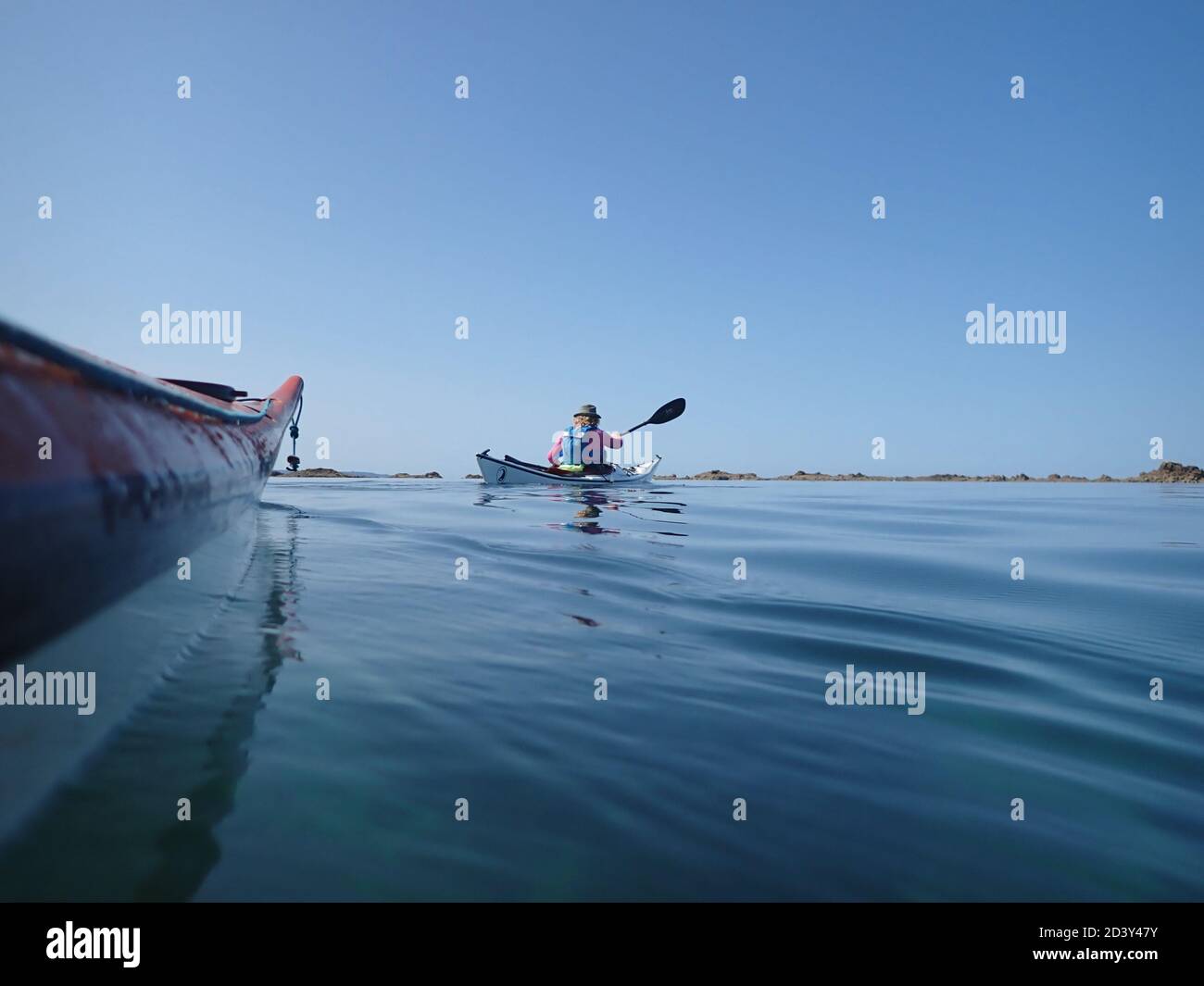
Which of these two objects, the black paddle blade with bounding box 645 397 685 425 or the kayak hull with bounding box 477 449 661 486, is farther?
the black paddle blade with bounding box 645 397 685 425

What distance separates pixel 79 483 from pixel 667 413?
2390 centimetres

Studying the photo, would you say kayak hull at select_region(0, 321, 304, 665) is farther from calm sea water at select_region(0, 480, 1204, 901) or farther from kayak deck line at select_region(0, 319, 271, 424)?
calm sea water at select_region(0, 480, 1204, 901)

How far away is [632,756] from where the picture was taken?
1839 millimetres

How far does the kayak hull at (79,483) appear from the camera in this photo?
4.49ft

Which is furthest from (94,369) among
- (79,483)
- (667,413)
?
(667,413)

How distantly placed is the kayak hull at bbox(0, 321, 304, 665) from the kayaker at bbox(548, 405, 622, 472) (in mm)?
19691

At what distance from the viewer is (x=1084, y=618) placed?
3898mm

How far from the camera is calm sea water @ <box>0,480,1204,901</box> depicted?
4.26 feet

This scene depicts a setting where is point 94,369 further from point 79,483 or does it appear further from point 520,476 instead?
point 520,476

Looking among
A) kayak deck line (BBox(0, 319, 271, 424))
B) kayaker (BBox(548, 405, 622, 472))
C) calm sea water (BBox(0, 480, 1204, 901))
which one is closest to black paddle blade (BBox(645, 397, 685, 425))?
kayaker (BBox(548, 405, 622, 472))

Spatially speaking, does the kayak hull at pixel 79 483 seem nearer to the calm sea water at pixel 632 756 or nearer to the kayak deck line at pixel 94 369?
the kayak deck line at pixel 94 369

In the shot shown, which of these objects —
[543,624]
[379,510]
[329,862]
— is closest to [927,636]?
[543,624]
